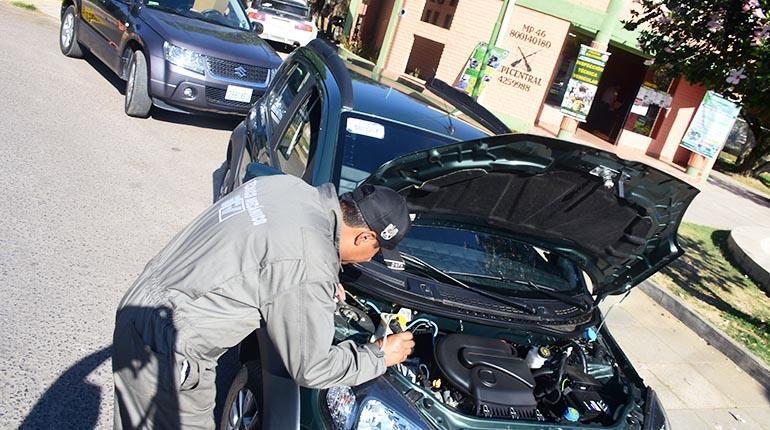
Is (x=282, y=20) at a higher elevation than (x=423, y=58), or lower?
lower

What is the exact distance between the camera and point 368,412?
2096mm

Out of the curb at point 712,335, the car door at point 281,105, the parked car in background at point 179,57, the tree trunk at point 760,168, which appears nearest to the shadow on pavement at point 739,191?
the tree trunk at point 760,168

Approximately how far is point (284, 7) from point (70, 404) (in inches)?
646

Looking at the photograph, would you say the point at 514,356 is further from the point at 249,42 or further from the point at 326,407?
the point at 249,42

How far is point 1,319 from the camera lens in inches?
127

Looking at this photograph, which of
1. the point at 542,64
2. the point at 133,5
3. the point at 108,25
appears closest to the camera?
the point at 133,5

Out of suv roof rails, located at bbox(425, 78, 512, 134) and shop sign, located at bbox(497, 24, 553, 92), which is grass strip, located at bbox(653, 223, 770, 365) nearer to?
suv roof rails, located at bbox(425, 78, 512, 134)

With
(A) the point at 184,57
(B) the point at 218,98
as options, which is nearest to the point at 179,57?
(A) the point at 184,57

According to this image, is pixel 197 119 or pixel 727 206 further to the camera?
pixel 727 206

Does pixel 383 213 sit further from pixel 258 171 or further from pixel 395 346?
pixel 258 171

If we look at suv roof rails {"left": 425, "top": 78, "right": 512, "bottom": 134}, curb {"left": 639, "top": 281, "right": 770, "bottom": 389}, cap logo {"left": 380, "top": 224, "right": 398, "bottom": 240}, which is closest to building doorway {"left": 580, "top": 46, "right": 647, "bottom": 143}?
curb {"left": 639, "top": 281, "right": 770, "bottom": 389}

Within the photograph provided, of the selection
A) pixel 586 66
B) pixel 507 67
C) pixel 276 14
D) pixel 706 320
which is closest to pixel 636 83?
pixel 507 67

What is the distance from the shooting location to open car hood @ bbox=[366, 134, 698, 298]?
2588mm

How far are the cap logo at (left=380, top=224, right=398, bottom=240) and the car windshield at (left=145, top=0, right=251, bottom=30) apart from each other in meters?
7.35
